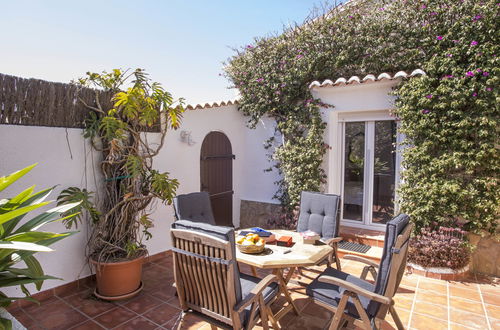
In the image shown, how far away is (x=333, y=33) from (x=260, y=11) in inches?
84.8

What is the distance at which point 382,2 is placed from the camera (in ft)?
18.7

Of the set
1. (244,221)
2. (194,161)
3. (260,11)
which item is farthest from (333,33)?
(244,221)

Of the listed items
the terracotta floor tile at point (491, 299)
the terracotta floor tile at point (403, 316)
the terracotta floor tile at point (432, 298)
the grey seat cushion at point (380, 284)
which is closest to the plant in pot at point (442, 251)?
the terracotta floor tile at point (491, 299)

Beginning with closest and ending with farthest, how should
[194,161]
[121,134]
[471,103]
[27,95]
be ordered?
[27,95] → [121,134] → [471,103] → [194,161]

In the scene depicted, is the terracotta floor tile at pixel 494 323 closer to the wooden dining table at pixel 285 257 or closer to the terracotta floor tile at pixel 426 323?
the terracotta floor tile at pixel 426 323

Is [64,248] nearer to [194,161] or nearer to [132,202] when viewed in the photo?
[132,202]

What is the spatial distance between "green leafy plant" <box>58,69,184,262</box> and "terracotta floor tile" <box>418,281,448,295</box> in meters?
3.68

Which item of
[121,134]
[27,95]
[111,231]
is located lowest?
[111,231]

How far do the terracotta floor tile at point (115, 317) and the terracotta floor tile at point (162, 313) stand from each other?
7.8 inches

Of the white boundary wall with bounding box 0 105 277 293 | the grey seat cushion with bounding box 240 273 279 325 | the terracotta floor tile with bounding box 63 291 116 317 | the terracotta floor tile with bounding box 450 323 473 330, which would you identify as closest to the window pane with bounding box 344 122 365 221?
the white boundary wall with bounding box 0 105 277 293

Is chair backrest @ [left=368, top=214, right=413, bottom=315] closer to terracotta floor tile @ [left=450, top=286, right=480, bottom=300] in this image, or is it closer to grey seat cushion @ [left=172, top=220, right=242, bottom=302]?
grey seat cushion @ [left=172, top=220, right=242, bottom=302]

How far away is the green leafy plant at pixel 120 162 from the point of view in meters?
3.74

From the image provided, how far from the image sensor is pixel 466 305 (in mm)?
3576

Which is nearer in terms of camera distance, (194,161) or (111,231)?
(111,231)
